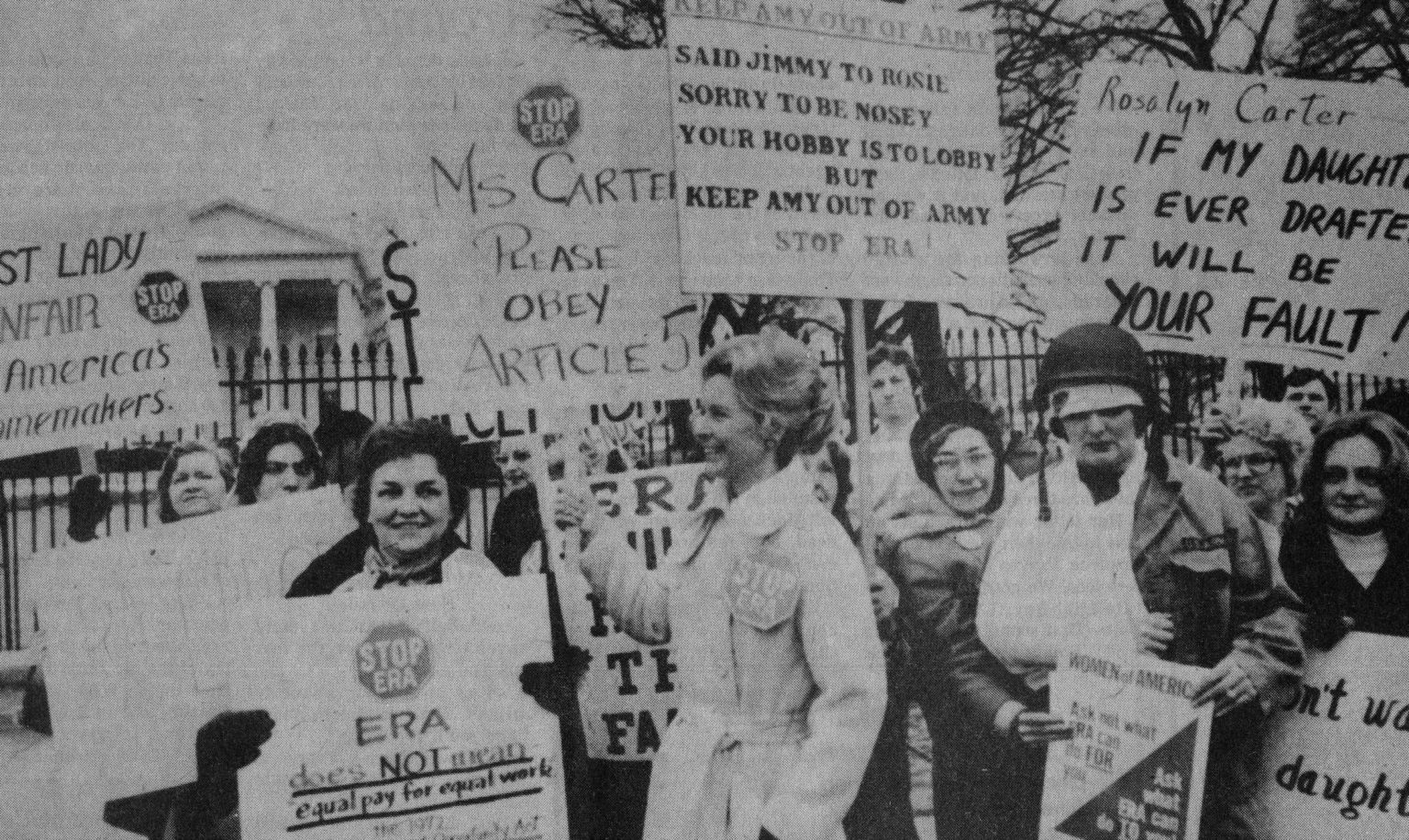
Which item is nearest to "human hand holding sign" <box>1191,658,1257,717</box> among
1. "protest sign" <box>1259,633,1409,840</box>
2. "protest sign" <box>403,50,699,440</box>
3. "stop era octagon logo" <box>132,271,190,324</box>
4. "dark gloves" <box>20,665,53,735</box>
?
"protest sign" <box>1259,633,1409,840</box>

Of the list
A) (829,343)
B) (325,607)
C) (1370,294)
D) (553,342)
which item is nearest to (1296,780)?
(1370,294)

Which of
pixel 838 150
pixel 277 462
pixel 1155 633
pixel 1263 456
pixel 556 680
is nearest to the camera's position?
pixel 277 462

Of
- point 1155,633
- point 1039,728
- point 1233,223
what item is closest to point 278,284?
point 1039,728

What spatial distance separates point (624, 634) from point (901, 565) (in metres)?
0.81

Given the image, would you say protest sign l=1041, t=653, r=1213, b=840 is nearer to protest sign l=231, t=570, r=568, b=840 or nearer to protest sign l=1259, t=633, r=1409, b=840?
protest sign l=1259, t=633, r=1409, b=840

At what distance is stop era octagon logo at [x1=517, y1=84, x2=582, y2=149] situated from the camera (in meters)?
3.45

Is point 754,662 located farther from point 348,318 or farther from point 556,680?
point 348,318

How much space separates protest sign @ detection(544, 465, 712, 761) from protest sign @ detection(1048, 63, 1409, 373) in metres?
1.41

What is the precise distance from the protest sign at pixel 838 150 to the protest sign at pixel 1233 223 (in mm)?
350

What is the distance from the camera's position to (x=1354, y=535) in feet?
12.5

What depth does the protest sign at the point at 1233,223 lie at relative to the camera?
385 centimetres

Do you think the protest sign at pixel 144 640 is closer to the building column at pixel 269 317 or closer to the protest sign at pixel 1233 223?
the building column at pixel 269 317

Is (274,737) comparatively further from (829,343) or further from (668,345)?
(829,343)

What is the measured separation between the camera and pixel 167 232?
3279mm
